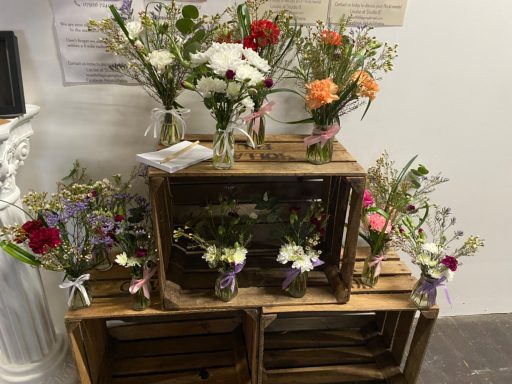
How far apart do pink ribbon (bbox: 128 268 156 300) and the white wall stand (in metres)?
0.46

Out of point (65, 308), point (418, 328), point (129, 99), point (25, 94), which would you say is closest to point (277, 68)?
point (129, 99)

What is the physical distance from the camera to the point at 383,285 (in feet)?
5.13

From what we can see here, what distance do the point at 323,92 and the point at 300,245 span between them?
0.54 metres

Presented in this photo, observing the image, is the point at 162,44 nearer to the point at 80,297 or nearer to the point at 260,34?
the point at 260,34

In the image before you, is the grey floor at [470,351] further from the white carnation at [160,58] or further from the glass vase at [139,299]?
the white carnation at [160,58]

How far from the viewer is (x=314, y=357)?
1794mm

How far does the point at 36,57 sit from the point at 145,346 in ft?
4.03

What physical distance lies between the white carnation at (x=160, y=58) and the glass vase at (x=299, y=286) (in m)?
0.81

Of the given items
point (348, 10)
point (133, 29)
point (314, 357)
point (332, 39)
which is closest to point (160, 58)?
point (133, 29)

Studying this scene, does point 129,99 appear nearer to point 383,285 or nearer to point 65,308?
point 65,308

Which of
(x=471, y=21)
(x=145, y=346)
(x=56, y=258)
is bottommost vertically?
(x=145, y=346)

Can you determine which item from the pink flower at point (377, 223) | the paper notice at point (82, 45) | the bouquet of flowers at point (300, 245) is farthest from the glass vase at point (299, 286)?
the paper notice at point (82, 45)

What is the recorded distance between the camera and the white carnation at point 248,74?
107cm

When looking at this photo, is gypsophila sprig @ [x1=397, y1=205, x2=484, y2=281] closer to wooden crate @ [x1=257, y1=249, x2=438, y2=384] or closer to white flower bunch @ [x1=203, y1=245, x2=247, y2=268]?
wooden crate @ [x1=257, y1=249, x2=438, y2=384]
